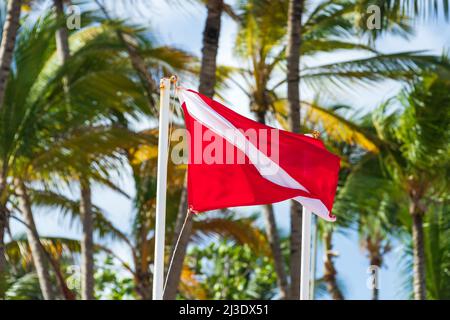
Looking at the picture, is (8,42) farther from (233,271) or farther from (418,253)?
(233,271)

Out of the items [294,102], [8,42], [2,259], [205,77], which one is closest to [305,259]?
[2,259]

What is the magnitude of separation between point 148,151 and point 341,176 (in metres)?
7.02

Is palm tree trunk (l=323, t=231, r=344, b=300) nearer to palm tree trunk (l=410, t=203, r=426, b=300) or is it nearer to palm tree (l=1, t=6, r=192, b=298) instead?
palm tree trunk (l=410, t=203, r=426, b=300)

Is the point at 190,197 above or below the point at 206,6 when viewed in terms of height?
below

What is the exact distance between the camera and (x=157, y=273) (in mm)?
9930

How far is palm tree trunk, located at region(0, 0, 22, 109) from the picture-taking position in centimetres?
1666

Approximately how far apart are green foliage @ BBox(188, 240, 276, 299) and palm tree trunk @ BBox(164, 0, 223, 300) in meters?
14.4

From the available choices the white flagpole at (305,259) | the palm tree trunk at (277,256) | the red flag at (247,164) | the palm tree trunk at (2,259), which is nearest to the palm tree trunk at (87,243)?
the palm tree trunk at (277,256)

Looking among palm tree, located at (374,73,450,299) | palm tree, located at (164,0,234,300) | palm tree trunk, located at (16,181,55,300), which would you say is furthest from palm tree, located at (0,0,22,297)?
palm tree, located at (374,73,450,299)

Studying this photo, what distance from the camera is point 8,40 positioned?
55.9ft

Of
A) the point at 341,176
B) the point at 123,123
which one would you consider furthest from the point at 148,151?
the point at 341,176

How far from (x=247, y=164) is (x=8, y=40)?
722 cm
